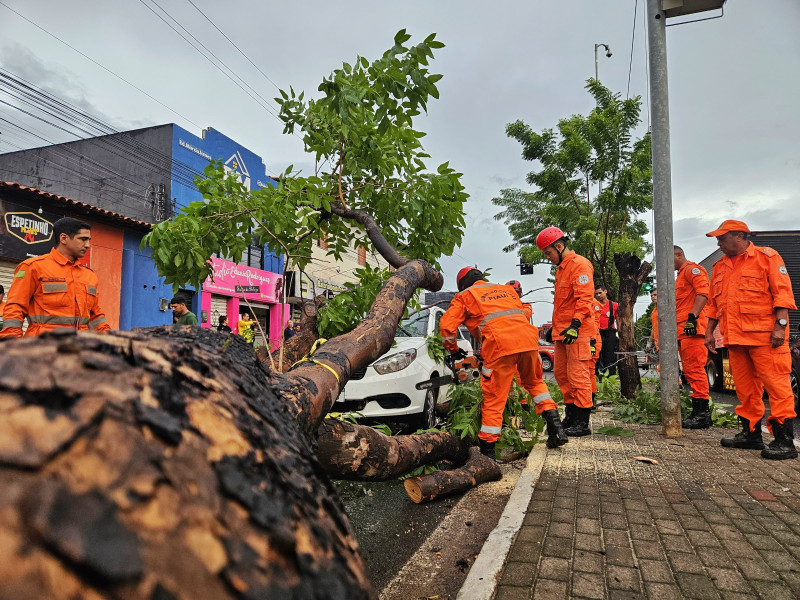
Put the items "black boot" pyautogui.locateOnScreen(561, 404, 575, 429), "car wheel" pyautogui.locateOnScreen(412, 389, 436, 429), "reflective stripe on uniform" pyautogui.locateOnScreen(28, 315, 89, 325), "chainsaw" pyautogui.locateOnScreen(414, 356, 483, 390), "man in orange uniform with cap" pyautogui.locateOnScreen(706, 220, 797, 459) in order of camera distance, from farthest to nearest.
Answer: "car wheel" pyautogui.locateOnScreen(412, 389, 436, 429) → "black boot" pyautogui.locateOnScreen(561, 404, 575, 429) → "chainsaw" pyautogui.locateOnScreen(414, 356, 483, 390) → "man in orange uniform with cap" pyautogui.locateOnScreen(706, 220, 797, 459) → "reflective stripe on uniform" pyautogui.locateOnScreen(28, 315, 89, 325)

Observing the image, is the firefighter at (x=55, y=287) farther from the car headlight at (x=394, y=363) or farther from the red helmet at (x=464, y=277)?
the red helmet at (x=464, y=277)

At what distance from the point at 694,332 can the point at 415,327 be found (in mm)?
3648

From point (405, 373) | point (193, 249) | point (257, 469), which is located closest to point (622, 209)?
point (405, 373)

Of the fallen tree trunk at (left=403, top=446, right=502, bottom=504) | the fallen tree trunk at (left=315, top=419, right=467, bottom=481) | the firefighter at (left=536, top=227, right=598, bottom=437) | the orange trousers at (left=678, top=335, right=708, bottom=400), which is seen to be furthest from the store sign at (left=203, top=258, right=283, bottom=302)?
the fallen tree trunk at (left=315, top=419, right=467, bottom=481)

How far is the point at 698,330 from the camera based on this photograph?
20.6 feet

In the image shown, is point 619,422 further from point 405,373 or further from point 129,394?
point 129,394

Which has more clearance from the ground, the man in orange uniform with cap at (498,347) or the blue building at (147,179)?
the blue building at (147,179)

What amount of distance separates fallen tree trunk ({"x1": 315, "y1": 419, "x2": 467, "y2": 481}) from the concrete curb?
60cm

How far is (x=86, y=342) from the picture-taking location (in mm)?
688

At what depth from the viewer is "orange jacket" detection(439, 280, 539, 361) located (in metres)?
4.59

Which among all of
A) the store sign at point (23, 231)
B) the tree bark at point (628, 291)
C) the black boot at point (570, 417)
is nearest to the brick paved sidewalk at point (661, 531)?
the black boot at point (570, 417)

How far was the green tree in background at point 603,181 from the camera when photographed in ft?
29.0

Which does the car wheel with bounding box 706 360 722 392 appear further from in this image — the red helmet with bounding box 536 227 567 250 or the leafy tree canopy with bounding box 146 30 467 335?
the leafy tree canopy with bounding box 146 30 467 335

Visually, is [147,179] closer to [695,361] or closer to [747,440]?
[695,361]
